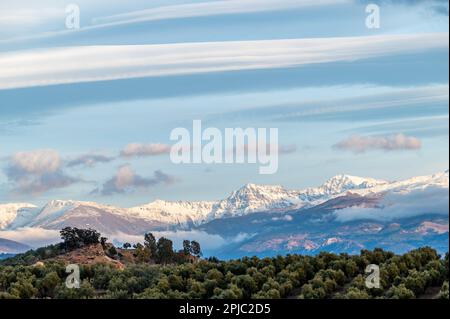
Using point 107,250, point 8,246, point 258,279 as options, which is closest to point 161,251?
point 107,250

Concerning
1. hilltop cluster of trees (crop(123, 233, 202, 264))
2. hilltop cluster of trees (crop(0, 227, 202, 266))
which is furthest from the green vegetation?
hilltop cluster of trees (crop(123, 233, 202, 264))

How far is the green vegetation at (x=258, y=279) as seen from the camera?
49.6 meters

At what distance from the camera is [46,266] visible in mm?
63500

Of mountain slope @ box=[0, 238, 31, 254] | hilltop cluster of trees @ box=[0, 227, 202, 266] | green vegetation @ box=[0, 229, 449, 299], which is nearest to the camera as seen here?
green vegetation @ box=[0, 229, 449, 299]

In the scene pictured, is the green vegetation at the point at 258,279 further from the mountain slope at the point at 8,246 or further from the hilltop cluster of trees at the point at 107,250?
the mountain slope at the point at 8,246

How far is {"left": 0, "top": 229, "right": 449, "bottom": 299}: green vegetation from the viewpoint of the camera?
→ 163 ft

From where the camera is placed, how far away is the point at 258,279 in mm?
53344

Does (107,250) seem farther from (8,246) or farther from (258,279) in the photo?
(8,246)

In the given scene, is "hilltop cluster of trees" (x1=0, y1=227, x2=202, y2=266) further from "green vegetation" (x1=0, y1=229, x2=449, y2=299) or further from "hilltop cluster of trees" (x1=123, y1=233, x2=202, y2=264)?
"green vegetation" (x1=0, y1=229, x2=449, y2=299)

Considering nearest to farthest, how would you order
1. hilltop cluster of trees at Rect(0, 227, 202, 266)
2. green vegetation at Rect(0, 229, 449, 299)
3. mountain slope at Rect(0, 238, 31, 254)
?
green vegetation at Rect(0, 229, 449, 299)
hilltop cluster of trees at Rect(0, 227, 202, 266)
mountain slope at Rect(0, 238, 31, 254)

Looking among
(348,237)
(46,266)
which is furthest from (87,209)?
(46,266)
